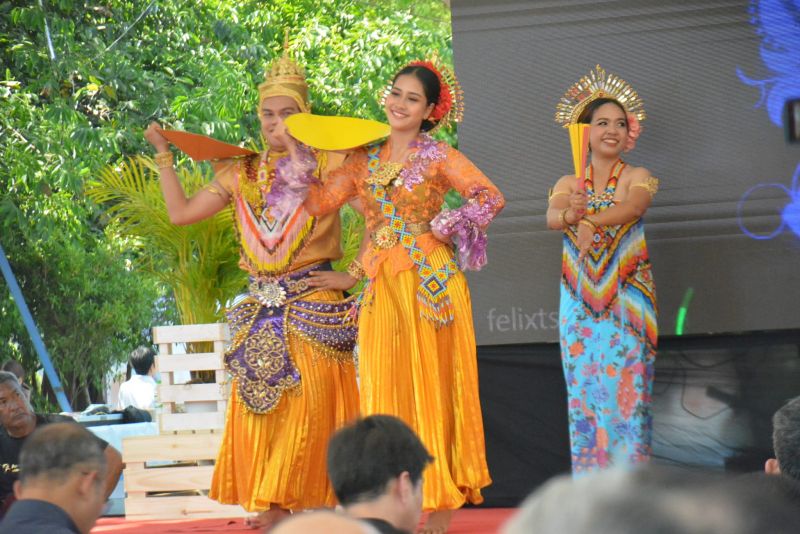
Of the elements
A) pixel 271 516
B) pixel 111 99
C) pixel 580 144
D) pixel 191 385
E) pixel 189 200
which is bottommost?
pixel 271 516

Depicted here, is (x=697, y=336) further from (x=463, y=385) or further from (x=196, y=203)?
(x=196, y=203)

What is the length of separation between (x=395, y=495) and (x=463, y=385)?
78.7 inches

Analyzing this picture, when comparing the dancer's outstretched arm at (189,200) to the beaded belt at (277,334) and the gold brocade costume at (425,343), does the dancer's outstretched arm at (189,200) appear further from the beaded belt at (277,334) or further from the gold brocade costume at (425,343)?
the gold brocade costume at (425,343)

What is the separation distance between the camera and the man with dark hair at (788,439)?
7.01 ft

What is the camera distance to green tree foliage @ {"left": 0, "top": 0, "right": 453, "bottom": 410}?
1012cm

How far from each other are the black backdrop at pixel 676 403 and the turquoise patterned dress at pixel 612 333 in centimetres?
88

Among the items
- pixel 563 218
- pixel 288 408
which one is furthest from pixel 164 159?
pixel 563 218

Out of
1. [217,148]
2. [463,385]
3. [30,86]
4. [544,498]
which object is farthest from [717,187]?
[30,86]

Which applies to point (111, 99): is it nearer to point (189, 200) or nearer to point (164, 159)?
point (189, 200)

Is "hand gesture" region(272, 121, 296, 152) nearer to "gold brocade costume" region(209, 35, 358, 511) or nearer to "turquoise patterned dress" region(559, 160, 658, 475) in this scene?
"gold brocade costume" region(209, 35, 358, 511)

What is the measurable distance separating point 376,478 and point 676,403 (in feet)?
11.7

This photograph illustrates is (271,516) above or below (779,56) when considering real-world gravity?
below

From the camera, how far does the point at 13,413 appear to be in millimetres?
4805

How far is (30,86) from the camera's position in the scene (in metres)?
10.3
